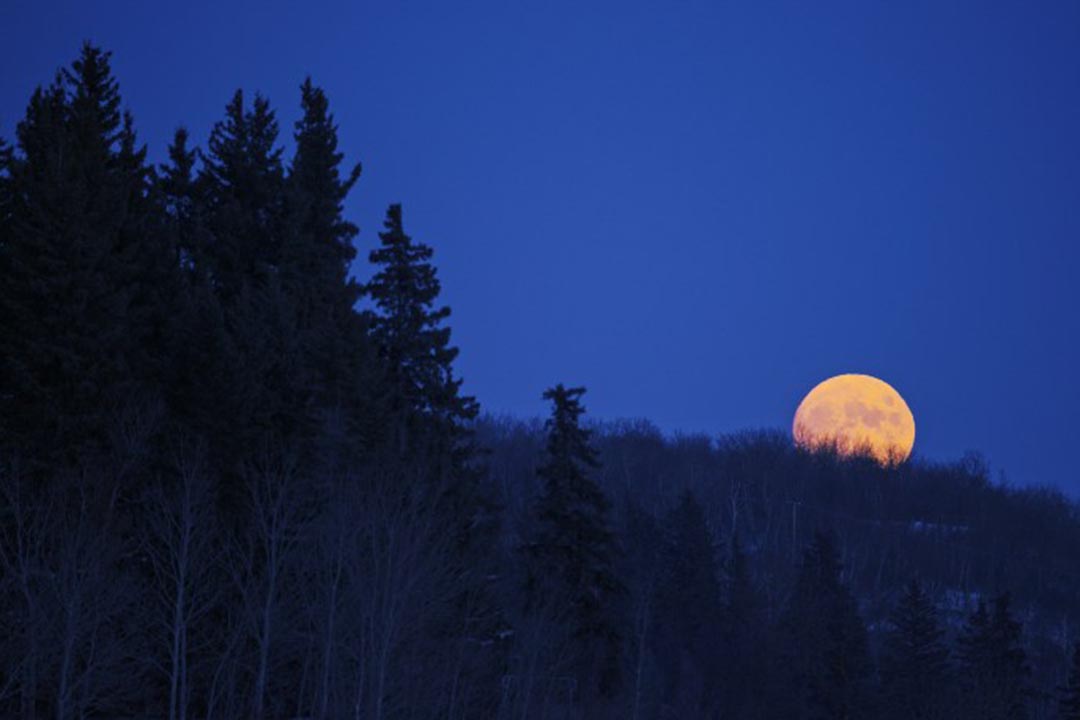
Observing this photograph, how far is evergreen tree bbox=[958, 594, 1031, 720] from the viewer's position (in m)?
47.4

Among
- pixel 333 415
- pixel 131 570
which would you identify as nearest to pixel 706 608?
pixel 333 415

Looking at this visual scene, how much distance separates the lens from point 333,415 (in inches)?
1319

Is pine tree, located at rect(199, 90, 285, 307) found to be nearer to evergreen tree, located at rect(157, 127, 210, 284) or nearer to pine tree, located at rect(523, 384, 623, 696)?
evergreen tree, located at rect(157, 127, 210, 284)

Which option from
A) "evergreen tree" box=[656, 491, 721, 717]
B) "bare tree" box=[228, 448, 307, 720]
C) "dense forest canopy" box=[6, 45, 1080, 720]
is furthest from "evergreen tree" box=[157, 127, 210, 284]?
"evergreen tree" box=[656, 491, 721, 717]

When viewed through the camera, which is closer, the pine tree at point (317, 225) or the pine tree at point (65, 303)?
the pine tree at point (65, 303)

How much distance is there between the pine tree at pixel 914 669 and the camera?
53250 mm

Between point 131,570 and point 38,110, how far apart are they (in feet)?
44.4

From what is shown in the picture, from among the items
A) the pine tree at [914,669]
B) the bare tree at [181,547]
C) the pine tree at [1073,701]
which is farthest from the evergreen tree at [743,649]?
the bare tree at [181,547]

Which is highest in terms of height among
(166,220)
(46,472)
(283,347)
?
(166,220)

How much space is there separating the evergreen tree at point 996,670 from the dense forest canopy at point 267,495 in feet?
0.90

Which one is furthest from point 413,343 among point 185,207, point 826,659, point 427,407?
point 826,659

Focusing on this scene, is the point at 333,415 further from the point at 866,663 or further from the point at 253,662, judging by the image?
the point at 866,663

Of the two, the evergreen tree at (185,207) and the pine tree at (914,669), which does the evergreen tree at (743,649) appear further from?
the evergreen tree at (185,207)

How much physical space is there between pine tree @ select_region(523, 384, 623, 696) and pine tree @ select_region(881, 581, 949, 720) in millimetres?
19637
